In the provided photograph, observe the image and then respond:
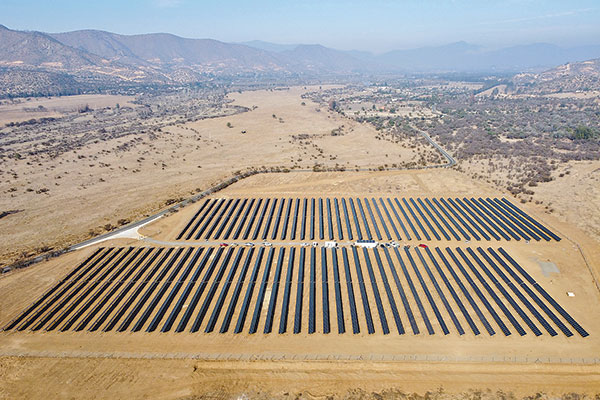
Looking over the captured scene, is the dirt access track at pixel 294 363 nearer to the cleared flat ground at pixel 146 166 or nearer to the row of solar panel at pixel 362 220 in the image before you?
the row of solar panel at pixel 362 220

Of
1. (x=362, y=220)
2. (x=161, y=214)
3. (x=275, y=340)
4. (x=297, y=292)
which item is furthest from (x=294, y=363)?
(x=161, y=214)

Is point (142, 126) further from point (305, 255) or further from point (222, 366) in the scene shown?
point (222, 366)

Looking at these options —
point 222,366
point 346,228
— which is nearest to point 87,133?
point 346,228

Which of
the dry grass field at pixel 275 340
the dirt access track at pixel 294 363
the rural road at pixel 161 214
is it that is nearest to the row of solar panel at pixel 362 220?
the dry grass field at pixel 275 340

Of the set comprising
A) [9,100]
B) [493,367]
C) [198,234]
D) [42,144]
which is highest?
[9,100]

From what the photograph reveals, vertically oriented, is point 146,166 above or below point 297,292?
above

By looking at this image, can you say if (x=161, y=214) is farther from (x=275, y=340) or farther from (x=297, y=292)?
(x=275, y=340)
